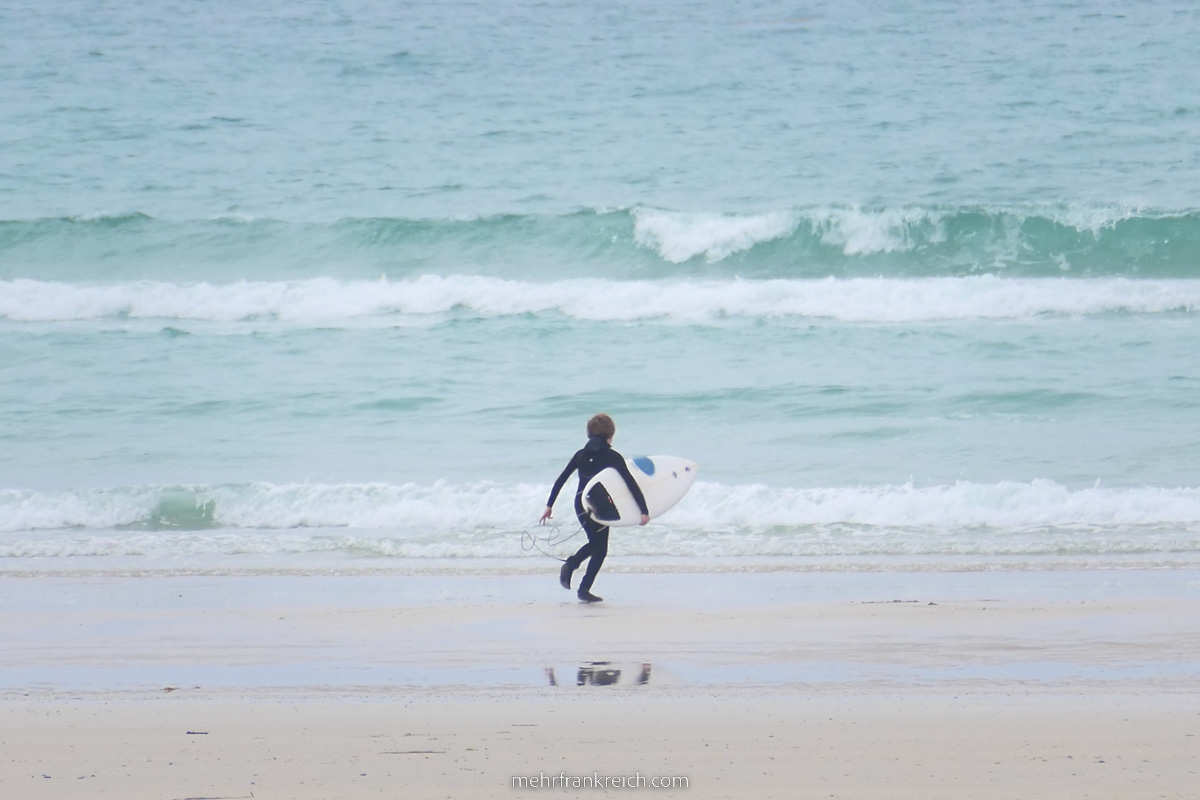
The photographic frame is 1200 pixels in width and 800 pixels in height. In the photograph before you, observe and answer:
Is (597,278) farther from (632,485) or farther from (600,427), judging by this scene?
(632,485)

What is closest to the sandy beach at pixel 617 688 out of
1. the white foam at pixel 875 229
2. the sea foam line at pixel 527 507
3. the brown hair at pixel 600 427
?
the brown hair at pixel 600 427

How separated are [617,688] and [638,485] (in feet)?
8.25

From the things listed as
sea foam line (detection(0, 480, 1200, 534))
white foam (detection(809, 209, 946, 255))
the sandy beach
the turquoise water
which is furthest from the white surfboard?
white foam (detection(809, 209, 946, 255))

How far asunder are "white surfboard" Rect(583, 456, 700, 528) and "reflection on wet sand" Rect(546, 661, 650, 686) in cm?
157

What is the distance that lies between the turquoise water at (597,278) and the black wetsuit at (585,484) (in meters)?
1.25

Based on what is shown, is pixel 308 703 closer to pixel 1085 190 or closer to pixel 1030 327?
pixel 1030 327

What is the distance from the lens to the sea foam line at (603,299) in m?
16.7

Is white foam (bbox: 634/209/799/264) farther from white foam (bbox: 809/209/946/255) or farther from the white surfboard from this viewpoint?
the white surfboard

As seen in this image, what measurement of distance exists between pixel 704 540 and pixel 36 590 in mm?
4559

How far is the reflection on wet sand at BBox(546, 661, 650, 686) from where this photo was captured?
4.97 m

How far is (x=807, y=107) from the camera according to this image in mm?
23156

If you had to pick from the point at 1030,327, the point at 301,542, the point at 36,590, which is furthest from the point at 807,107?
the point at 36,590

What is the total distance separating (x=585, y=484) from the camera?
22.6ft

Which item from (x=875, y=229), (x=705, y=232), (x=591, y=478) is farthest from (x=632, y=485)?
(x=875, y=229)
